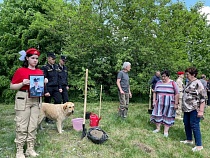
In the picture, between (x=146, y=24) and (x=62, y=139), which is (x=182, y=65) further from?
(x=62, y=139)

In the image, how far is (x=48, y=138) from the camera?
439cm

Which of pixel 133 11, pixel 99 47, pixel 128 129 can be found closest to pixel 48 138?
pixel 128 129

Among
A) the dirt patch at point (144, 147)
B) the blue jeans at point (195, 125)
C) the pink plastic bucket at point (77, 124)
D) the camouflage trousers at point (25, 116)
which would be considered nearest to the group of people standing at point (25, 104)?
the camouflage trousers at point (25, 116)

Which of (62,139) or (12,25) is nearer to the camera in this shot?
(62,139)

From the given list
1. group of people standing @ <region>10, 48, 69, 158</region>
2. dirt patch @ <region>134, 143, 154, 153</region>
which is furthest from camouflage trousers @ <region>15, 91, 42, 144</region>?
dirt patch @ <region>134, 143, 154, 153</region>

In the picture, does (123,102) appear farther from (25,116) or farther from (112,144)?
(25,116)

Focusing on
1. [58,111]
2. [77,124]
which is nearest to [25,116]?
[58,111]

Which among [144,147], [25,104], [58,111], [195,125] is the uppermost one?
[25,104]

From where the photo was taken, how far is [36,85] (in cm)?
336

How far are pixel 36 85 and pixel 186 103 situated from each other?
3011mm

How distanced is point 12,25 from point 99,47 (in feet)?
23.8

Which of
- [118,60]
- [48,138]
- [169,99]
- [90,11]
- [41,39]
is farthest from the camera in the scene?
[41,39]

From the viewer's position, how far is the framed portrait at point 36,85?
3.29m

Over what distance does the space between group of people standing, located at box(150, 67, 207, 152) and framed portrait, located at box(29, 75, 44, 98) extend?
2.93 m
